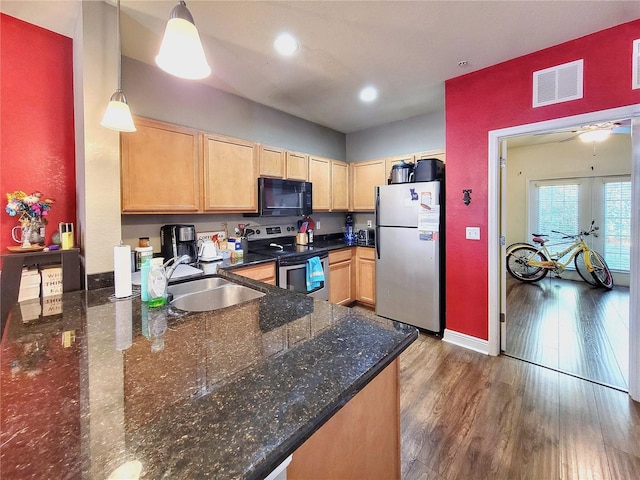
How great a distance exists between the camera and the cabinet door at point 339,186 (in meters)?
4.04

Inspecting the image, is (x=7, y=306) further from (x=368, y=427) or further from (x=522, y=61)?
(x=522, y=61)

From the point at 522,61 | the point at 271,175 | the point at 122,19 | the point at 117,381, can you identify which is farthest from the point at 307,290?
the point at 522,61

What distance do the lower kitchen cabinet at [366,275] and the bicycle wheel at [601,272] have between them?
4107 mm

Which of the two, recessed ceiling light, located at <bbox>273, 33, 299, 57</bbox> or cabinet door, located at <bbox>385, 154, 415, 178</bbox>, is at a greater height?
recessed ceiling light, located at <bbox>273, 33, 299, 57</bbox>

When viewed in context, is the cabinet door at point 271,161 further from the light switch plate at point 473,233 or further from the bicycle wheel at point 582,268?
the bicycle wheel at point 582,268

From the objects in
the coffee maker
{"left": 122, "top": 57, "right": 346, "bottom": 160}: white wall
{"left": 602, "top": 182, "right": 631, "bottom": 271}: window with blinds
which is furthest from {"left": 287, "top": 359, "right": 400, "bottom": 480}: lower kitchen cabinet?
{"left": 602, "top": 182, "right": 631, "bottom": 271}: window with blinds

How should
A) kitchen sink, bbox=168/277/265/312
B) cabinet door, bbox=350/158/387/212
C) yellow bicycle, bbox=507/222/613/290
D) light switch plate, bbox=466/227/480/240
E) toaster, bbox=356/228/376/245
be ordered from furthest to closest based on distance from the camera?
yellow bicycle, bbox=507/222/613/290
toaster, bbox=356/228/376/245
cabinet door, bbox=350/158/387/212
light switch plate, bbox=466/227/480/240
kitchen sink, bbox=168/277/265/312

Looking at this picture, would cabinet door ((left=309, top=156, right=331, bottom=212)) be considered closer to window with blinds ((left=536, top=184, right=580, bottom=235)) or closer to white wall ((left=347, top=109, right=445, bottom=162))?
white wall ((left=347, top=109, right=445, bottom=162))

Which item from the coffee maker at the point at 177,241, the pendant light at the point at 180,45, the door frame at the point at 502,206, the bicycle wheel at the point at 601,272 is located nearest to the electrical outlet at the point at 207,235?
the coffee maker at the point at 177,241

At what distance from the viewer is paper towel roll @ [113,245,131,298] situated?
1.48 m

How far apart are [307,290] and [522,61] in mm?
2838

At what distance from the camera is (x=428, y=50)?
2.26 meters

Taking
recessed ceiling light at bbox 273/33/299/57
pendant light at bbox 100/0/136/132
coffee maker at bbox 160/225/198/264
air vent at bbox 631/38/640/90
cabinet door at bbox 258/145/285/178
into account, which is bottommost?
coffee maker at bbox 160/225/198/264

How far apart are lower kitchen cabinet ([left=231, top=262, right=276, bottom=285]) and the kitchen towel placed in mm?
426
